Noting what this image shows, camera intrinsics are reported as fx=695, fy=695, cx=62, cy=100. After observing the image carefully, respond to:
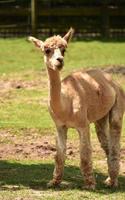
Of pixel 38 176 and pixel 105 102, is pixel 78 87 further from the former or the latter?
pixel 38 176

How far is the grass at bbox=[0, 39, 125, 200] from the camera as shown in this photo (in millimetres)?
8352

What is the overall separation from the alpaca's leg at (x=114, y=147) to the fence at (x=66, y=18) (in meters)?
19.8

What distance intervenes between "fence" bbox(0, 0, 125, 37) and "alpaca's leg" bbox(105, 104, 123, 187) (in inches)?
779

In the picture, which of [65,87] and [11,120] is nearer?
[65,87]

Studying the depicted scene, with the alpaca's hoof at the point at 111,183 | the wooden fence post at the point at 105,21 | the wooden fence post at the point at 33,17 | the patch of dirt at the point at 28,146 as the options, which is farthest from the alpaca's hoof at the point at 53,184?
the wooden fence post at the point at 105,21

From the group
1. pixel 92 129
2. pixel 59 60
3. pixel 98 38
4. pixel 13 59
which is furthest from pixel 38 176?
pixel 98 38

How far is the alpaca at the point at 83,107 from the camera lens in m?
8.07

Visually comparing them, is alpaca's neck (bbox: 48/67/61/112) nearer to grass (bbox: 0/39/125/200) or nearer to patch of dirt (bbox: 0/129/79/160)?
grass (bbox: 0/39/125/200)

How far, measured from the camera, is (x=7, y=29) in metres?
29.3

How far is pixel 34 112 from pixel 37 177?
4974 millimetres

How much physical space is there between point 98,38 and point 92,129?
15656mm

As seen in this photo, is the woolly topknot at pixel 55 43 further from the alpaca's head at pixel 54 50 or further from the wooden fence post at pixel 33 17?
the wooden fence post at pixel 33 17

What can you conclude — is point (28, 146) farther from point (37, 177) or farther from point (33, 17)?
point (33, 17)

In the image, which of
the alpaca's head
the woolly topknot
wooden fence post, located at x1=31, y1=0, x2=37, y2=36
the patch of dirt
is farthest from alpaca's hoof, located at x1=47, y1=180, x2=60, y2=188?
wooden fence post, located at x1=31, y1=0, x2=37, y2=36
